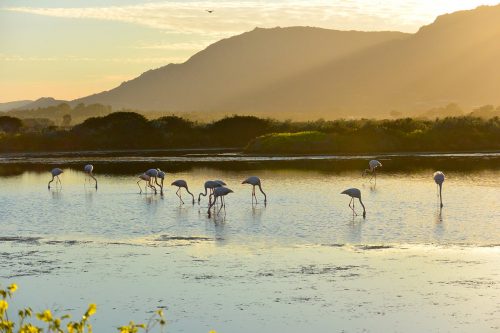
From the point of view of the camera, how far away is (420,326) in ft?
41.2

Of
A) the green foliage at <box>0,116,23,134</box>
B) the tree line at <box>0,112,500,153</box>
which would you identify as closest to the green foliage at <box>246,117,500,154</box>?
the tree line at <box>0,112,500,153</box>

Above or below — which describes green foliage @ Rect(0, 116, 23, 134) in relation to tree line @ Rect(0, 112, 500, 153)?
above

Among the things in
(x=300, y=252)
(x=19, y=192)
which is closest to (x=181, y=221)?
(x=300, y=252)

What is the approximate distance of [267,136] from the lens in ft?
213

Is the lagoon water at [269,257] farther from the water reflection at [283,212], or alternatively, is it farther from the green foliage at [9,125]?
the green foliage at [9,125]

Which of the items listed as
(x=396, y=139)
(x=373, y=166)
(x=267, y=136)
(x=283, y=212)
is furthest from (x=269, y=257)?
(x=396, y=139)

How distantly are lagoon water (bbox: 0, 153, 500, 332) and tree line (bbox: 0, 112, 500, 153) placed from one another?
28.8 meters

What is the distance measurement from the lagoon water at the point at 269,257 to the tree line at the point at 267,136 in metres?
28.8

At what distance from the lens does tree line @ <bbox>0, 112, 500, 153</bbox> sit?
62875mm

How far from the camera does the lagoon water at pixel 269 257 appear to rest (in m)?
13.4

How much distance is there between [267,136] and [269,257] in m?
47.2

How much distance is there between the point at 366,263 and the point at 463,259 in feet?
6.73

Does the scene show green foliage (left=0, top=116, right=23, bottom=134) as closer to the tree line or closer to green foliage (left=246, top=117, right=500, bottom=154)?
the tree line

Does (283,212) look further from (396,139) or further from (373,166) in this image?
(396,139)
